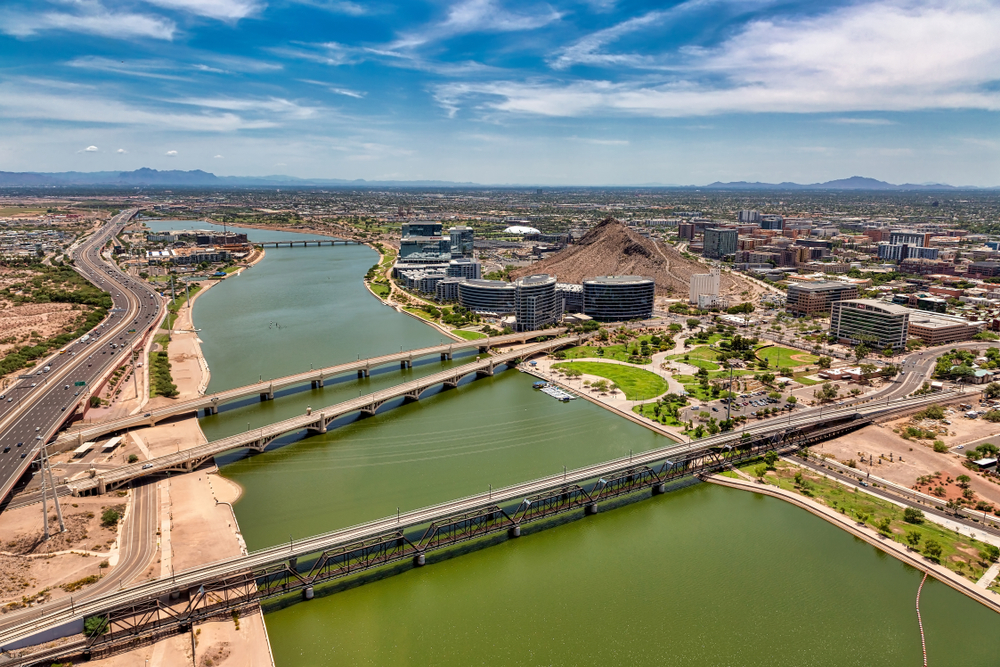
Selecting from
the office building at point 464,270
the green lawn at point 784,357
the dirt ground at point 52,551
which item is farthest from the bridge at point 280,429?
the office building at point 464,270

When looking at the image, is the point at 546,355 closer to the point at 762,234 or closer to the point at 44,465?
the point at 44,465

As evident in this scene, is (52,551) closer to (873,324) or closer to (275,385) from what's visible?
(275,385)

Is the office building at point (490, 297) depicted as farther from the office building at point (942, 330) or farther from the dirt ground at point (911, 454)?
the office building at point (942, 330)

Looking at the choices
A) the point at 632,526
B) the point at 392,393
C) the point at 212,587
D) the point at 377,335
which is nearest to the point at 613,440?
the point at 632,526

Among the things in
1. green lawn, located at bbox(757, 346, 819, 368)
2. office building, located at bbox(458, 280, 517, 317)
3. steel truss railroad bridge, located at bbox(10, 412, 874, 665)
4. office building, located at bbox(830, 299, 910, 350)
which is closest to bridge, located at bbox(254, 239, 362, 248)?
office building, located at bbox(458, 280, 517, 317)

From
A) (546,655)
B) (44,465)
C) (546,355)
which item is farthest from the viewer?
(546,355)

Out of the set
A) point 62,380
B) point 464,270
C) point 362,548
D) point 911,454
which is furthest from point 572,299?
point 362,548
